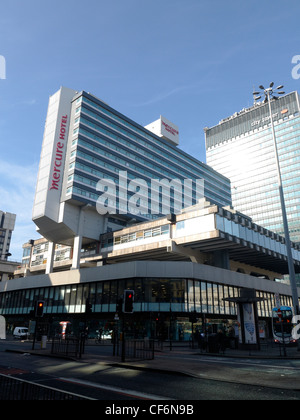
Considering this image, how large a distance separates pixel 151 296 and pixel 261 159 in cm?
12030

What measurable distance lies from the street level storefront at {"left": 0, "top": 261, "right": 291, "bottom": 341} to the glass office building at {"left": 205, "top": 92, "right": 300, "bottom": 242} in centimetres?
8239

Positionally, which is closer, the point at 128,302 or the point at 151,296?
the point at 128,302

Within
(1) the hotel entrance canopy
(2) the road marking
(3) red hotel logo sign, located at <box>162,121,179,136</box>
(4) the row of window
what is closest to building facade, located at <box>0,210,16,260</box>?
(4) the row of window

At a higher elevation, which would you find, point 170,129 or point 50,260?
point 170,129

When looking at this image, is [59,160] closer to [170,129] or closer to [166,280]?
[166,280]

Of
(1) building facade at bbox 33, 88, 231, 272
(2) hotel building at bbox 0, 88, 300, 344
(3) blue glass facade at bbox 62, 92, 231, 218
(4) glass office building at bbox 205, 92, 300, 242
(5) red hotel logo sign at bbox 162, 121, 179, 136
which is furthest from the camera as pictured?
(4) glass office building at bbox 205, 92, 300, 242

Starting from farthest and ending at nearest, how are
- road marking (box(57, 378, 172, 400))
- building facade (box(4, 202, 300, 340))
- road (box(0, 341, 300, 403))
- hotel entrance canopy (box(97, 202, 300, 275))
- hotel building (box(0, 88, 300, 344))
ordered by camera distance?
1. hotel entrance canopy (box(97, 202, 300, 275))
2. hotel building (box(0, 88, 300, 344))
3. building facade (box(4, 202, 300, 340))
4. road (box(0, 341, 300, 403))
5. road marking (box(57, 378, 172, 400))

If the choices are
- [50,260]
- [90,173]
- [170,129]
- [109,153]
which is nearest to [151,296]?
[90,173]

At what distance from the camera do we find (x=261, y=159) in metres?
147

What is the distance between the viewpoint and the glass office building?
439 feet

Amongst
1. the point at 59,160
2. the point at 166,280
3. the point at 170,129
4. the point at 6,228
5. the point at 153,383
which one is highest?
the point at 170,129

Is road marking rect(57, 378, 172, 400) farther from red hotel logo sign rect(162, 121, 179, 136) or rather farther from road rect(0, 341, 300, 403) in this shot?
red hotel logo sign rect(162, 121, 179, 136)

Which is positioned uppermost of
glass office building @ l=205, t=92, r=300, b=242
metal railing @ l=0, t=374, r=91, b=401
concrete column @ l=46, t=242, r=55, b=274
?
glass office building @ l=205, t=92, r=300, b=242
